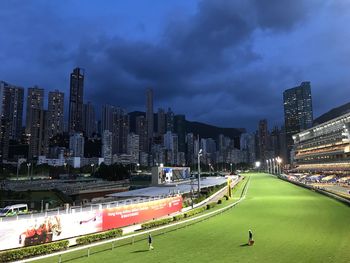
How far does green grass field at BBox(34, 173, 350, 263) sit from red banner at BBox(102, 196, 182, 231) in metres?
4.81

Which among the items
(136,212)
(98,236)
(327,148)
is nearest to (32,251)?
(98,236)

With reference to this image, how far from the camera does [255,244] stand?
81.0ft

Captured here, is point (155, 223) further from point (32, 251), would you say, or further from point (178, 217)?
point (32, 251)

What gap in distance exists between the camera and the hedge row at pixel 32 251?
2105cm

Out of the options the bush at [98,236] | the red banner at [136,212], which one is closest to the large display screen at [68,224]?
the red banner at [136,212]

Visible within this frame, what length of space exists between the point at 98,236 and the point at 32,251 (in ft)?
19.3

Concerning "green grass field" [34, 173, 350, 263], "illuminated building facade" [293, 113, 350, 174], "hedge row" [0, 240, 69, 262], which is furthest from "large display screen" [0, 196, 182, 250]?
"illuminated building facade" [293, 113, 350, 174]

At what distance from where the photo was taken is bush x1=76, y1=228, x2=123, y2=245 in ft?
84.9

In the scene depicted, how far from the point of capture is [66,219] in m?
26.1

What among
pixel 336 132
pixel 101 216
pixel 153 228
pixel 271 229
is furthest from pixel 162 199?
pixel 336 132

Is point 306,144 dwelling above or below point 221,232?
above

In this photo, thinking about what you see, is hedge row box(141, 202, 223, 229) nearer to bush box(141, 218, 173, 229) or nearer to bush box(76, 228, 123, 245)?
bush box(141, 218, 173, 229)

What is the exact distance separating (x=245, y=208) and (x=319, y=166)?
11873cm

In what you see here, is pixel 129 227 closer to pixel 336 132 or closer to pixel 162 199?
pixel 162 199
